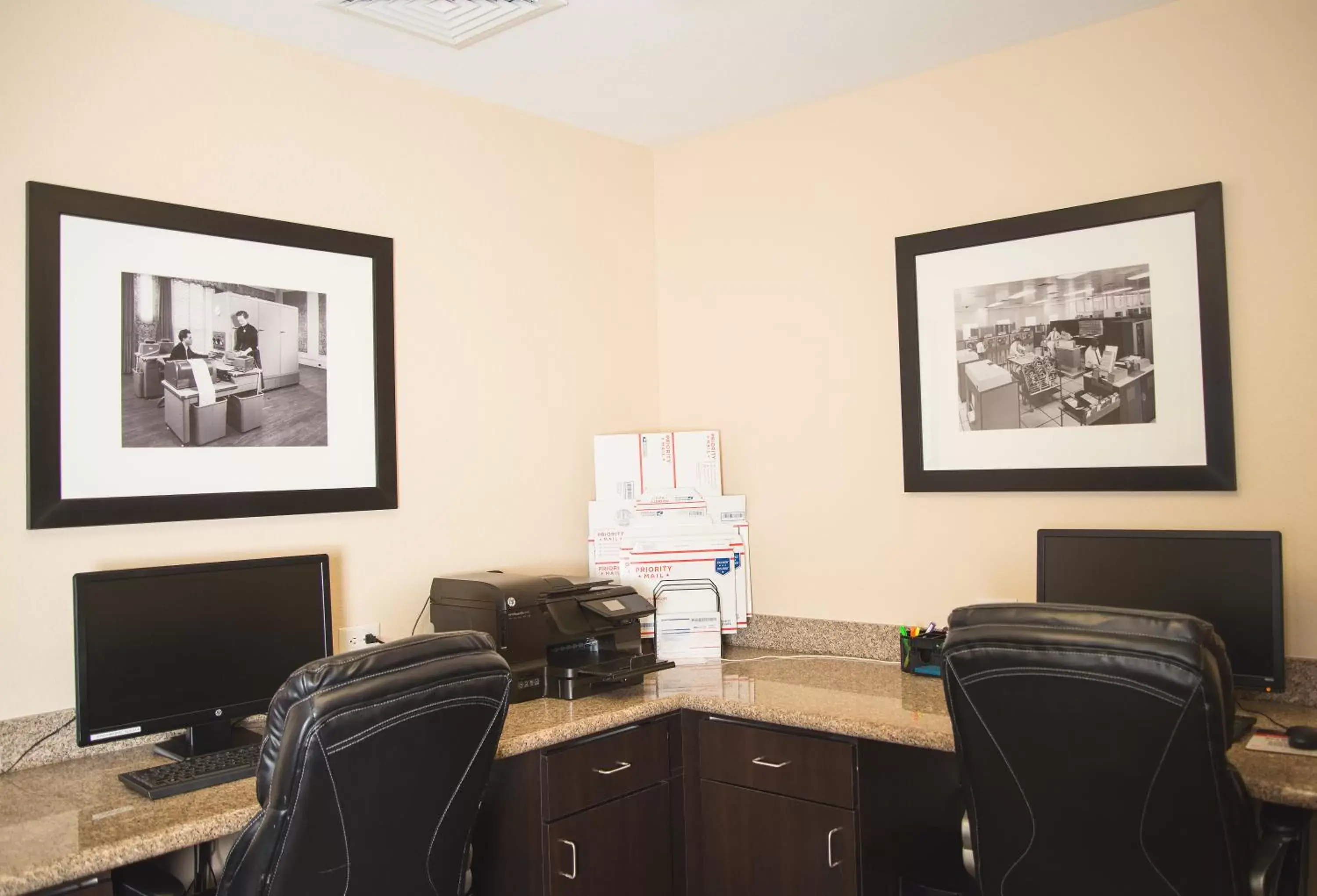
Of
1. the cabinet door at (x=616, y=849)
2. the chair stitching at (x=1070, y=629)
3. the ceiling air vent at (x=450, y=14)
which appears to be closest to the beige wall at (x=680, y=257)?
the ceiling air vent at (x=450, y=14)

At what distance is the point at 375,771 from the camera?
1792 millimetres

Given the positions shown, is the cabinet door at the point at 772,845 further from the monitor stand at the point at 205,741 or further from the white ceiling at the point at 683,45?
the white ceiling at the point at 683,45

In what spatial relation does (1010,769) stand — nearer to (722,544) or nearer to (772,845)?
(772,845)

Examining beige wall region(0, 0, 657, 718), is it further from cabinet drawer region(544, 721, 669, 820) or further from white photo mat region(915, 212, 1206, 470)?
white photo mat region(915, 212, 1206, 470)

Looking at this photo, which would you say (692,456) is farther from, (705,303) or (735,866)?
(735,866)

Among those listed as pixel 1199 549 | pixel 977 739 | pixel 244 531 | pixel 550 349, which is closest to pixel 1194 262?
pixel 1199 549

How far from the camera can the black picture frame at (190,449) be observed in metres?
2.32

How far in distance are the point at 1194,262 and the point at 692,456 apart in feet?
5.60

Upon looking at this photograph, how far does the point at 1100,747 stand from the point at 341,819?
1.38 meters

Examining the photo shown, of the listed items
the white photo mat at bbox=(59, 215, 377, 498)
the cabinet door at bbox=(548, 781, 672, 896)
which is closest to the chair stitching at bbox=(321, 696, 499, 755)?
the cabinet door at bbox=(548, 781, 672, 896)

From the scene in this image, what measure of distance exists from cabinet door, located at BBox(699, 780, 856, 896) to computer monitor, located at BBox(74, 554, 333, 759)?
47.1 inches

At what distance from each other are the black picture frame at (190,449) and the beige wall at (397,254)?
0.12 ft

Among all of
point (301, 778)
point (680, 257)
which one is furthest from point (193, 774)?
point (680, 257)

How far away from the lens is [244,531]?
270 cm
